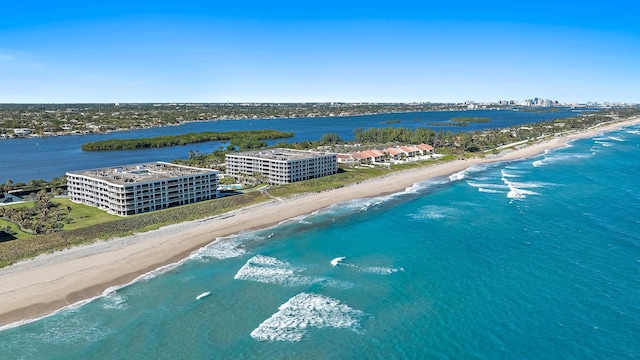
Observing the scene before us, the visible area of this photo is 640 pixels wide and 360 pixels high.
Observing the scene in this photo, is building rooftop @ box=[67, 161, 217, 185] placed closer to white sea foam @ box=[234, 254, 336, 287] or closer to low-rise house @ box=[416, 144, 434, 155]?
white sea foam @ box=[234, 254, 336, 287]

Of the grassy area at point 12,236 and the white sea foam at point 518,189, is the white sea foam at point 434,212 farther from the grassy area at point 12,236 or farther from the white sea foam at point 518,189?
the grassy area at point 12,236

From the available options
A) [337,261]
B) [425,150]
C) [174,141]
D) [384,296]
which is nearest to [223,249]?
[337,261]

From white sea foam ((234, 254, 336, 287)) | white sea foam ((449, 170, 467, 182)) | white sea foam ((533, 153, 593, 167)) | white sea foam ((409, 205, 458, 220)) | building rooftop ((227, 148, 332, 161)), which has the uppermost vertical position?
building rooftop ((227, 148, 332, 161))

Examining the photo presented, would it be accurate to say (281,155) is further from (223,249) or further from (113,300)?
(113,300)

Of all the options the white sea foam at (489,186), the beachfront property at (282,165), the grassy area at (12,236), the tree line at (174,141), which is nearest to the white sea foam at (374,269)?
the grassy area at (12,236)

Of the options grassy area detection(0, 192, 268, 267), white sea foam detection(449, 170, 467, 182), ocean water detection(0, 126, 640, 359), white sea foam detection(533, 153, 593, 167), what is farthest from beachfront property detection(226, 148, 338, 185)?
white sea foam detection(533, 153, 593, 167)

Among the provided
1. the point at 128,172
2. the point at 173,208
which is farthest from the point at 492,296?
the point at 128,172

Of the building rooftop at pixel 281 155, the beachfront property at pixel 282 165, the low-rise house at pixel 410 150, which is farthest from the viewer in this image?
the low-rise house at pixel 410 150
